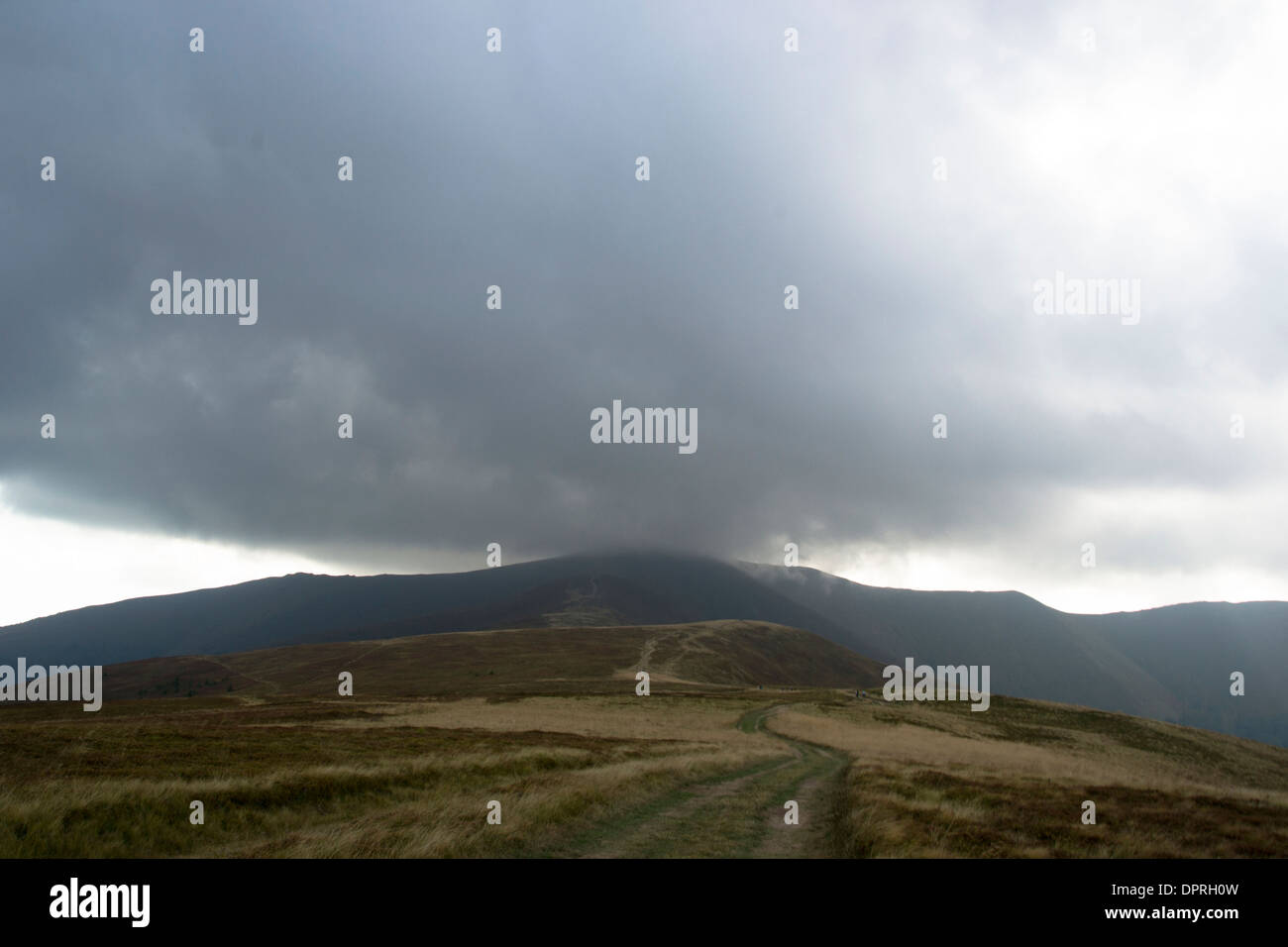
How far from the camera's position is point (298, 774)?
1939cm

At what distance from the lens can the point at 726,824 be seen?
17.0 metres

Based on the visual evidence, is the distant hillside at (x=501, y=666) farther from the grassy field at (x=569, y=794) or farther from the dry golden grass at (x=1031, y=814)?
the dry golden grass at (x=1031, y=814)

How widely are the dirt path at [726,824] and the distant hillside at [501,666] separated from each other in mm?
71875

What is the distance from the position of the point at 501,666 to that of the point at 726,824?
127289 mm

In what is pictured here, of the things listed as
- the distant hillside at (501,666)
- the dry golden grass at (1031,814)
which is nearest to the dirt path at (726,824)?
the dry golden grass at (1031,814)

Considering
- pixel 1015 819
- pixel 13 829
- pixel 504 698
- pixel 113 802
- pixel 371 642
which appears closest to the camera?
pixel 13 829

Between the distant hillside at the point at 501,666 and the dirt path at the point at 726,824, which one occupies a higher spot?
the dirt path at the point at 726,824

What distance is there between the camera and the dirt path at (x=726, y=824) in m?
14.1

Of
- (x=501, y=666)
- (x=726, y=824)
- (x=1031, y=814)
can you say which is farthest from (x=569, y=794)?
(x=501, y=666)

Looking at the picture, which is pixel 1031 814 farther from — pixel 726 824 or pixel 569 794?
pixel 569 794
